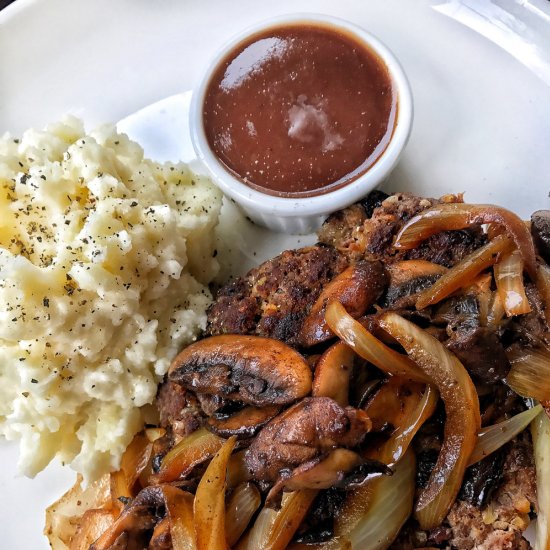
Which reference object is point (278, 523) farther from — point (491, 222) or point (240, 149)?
point (240, 149)

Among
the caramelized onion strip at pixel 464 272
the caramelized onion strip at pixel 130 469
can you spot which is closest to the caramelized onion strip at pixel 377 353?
the caramelized onion strip at pixel 464 272

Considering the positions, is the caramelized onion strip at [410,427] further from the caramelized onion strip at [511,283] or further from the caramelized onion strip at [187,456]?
the caramelized onion strip at [187,456]

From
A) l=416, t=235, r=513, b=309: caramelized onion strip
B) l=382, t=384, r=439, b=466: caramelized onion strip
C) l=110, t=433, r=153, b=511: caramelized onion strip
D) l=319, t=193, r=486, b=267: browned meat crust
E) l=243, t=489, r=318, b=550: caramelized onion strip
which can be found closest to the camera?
l=243, t=489, r=318, b=550: caramelized onion strip

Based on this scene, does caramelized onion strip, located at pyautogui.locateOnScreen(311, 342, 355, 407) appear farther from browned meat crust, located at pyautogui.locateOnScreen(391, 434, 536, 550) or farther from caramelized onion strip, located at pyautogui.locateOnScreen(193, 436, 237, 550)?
browned meat crust, located at pyautogui.locateOnScreen(391, 434, 536, 550)

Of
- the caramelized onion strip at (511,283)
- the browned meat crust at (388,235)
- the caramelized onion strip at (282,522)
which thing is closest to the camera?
the caramelized onion strip at (282,522)

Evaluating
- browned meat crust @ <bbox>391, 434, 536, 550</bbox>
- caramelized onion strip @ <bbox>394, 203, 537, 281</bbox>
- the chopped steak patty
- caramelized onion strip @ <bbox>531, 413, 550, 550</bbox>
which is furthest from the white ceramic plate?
browned meat crust @ <bbox>391, 434, 536, 550</bbox>

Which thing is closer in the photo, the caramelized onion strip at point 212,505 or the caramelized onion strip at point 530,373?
the caramelized onion strip at point 212,505
